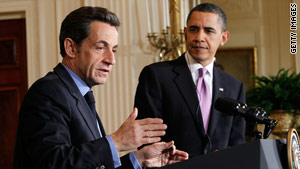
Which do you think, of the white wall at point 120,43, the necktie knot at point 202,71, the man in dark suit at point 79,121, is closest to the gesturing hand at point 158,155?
the man in dark suit at point 79,121

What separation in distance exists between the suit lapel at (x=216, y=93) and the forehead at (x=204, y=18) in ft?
0.96

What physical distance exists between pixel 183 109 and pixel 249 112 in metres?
0.96

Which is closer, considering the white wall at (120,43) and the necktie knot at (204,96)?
the necktie knot at (204,96)

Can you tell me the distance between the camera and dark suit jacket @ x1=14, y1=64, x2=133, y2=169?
1.57 m

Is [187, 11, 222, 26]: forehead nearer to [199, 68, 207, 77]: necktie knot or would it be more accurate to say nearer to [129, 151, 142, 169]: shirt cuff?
[199, 68, 207, 77]: necktie knot

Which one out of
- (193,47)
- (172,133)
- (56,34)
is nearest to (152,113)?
(172,133)

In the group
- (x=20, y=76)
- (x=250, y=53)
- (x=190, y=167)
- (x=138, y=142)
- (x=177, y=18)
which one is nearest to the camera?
(x=190, y=167)

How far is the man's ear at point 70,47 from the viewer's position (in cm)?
197

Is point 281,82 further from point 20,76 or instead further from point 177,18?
point 20,76

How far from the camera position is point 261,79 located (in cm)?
525

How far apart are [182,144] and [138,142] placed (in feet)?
3.79

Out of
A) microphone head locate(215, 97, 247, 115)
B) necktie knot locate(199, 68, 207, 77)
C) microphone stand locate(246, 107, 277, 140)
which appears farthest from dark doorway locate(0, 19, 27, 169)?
microphone stand locate(246, 107, 277, 140)

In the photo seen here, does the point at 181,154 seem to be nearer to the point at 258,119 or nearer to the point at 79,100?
the point at 258,119

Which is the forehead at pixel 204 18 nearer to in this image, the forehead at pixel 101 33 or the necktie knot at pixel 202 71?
the necktie knot at pixel 202 71
